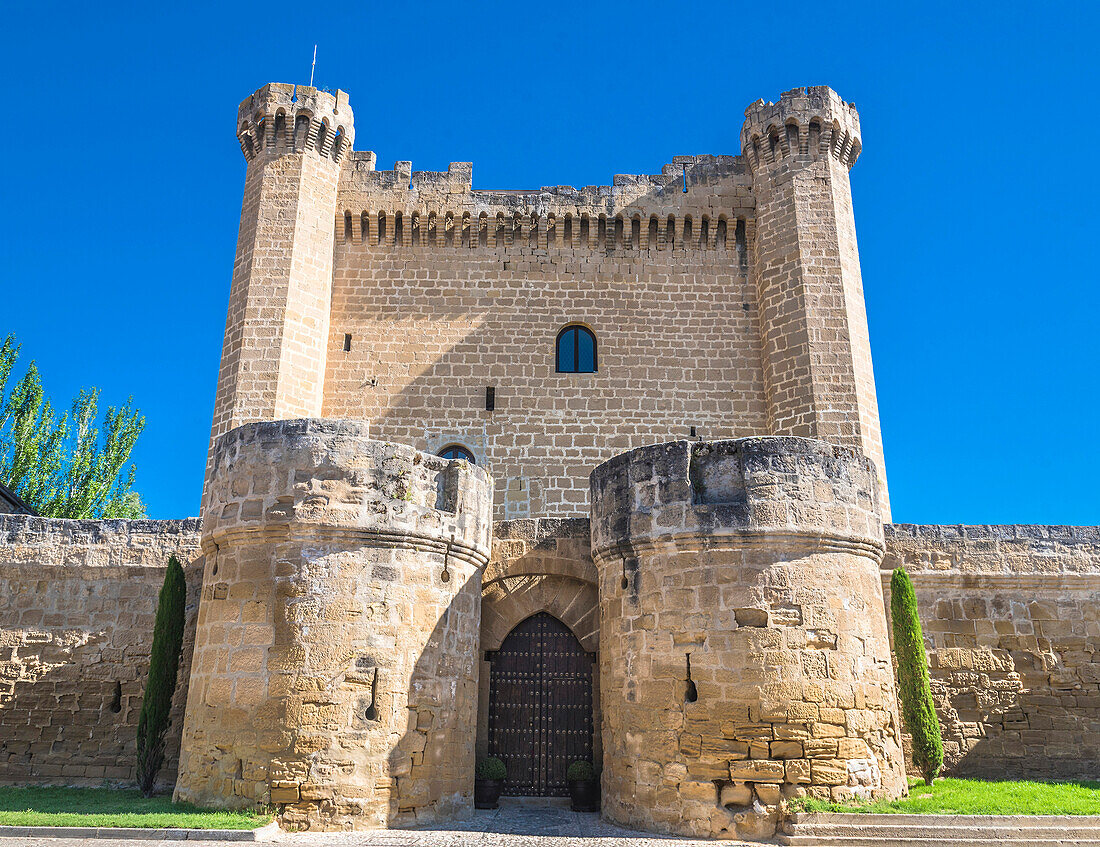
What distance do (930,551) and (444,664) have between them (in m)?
6.13

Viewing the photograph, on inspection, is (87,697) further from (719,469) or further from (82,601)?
(719,469)

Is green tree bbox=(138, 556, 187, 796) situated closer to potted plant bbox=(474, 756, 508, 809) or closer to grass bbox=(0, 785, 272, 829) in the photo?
grass bbox=(0, 785, 272, 829)

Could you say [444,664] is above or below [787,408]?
below

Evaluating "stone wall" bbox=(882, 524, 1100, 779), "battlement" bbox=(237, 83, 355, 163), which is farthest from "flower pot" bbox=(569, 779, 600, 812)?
"battlement" bbox=(237, 83, 355, 163)


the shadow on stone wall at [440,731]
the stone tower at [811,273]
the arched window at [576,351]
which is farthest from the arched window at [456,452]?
the shadow on stone wall at [440,731]

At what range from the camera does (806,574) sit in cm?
817

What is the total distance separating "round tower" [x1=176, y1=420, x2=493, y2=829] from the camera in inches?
306

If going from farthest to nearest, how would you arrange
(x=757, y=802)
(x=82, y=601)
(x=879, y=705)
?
(x=82, y=601), (x=879, y=705), (x=757, y=802)

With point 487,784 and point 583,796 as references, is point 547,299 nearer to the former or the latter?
point 487,784

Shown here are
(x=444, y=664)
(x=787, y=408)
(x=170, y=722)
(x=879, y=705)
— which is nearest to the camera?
(x=879, y=705)

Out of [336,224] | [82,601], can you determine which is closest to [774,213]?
[336,224]

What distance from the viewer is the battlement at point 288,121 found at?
18.2 metres

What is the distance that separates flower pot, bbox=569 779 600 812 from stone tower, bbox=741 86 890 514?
8.66m

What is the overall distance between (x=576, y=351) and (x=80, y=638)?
35.4 feet
